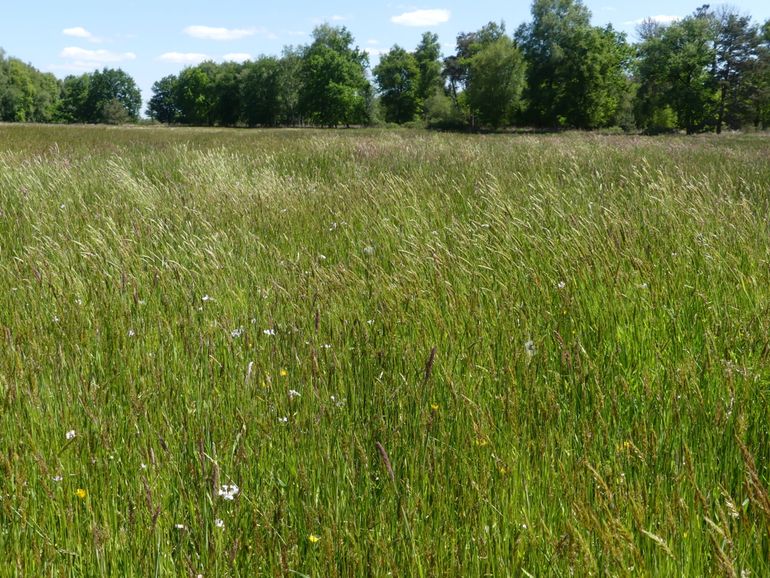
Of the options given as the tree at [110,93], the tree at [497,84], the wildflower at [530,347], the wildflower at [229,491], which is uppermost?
the tree at [110,93]

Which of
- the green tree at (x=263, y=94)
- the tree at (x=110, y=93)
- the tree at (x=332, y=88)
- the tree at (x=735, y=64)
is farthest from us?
the tree at (x=110, y=93)

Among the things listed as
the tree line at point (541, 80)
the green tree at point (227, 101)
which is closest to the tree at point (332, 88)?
the tree line at point (541, 80)

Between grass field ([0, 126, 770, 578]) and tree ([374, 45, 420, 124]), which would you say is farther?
tree ([374, 45, 420, 124])

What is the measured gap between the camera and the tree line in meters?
56.0

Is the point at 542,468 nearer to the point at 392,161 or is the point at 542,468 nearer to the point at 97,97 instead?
the point at 392,161

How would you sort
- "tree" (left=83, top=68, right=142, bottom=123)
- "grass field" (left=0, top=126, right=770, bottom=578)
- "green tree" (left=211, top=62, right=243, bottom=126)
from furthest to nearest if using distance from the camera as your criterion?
"tree" (left=83, top=68, right=142, bottom=123) < "green tree" (left=211, top=62, right=243, bottom=126) < "grass field" (left=0, top=126, right=770, bottom=578)

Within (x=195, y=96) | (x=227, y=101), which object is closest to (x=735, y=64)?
(x=227, y=101)

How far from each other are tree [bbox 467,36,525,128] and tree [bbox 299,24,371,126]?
22998 mm

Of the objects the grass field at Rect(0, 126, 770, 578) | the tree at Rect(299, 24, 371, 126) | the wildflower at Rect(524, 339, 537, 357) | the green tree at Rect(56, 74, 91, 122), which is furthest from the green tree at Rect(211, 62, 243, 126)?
the wildflower at Rect(524, 339, 537, 357)

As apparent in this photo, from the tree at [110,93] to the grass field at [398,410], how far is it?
5154 inches

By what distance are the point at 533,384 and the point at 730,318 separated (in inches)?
45.7

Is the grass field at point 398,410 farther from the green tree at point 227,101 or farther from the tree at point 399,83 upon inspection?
the green tree at point 227,101

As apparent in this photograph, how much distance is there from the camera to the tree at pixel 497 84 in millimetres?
61344

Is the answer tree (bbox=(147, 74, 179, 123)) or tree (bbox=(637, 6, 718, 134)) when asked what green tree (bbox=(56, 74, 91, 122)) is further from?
tree (bbox=(637, 6, 718, 134))
